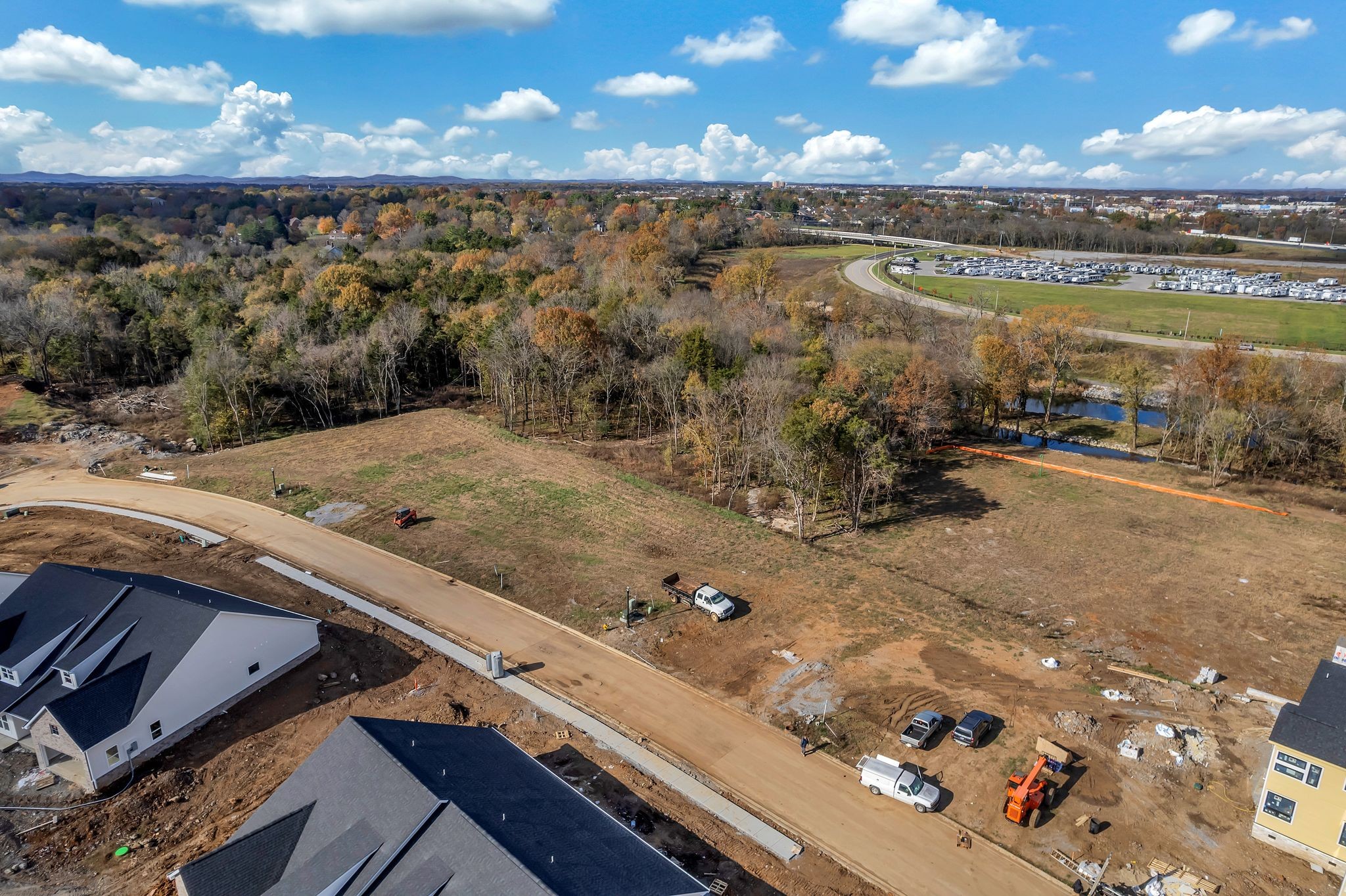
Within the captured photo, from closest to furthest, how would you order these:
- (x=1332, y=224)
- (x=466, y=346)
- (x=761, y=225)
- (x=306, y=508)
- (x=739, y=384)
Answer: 1. (x=306, y=508)
2. (x=739, y=384)
3. (x=466, y=346)
4. (x=761, y=225)
5. (x=1332, y=224)

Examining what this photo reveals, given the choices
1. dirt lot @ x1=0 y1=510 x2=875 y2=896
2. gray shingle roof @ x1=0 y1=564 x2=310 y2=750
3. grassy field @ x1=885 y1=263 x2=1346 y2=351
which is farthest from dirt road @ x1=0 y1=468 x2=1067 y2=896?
grassy field @ x1=885 y1=263 x2=1346 y2=351

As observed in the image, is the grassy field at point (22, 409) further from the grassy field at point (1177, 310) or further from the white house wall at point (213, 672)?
the grassy field at point (1177, 310)

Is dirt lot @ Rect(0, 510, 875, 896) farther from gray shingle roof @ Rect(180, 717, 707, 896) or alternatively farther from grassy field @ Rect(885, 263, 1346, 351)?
grassy field @ Rect(885, 263, 1346, 351)

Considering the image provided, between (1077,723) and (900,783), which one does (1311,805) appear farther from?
(900,783)

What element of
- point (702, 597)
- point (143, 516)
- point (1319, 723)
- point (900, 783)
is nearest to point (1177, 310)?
point (1319, 723)

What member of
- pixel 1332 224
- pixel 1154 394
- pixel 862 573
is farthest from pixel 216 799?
pixel 1332 224

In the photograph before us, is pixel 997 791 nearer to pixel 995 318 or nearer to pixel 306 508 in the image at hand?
pixel 306 508
